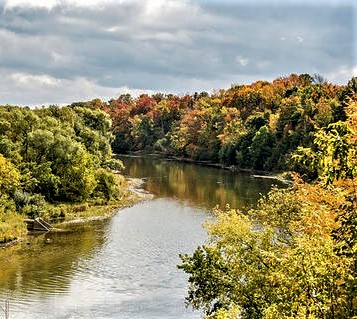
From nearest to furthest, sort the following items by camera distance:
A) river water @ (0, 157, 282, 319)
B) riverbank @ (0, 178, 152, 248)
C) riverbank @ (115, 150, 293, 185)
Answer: river water @ (0, 157, 282, 319) → riverbank @ (0, 178, 152, 248) → riverbank @ (115, 150, 293, 185)

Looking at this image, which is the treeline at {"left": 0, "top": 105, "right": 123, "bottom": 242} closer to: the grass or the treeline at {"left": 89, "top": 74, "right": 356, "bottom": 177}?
the grass

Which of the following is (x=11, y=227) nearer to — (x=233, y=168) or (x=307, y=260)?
(x=307, y=260)

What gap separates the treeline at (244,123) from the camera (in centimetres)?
11112

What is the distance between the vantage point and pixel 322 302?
14.2 metres

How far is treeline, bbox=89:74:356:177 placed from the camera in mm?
111125

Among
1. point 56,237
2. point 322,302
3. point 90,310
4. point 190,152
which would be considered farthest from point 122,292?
point 190,152

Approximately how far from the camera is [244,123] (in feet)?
465

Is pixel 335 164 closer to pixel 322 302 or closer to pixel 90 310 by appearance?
pixel 322 302

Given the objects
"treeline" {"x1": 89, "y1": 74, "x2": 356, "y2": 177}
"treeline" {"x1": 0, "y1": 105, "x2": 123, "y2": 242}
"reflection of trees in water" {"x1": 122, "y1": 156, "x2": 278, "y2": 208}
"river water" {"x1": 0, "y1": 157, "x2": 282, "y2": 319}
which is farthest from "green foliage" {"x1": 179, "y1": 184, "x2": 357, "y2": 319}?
"treeline" {"x1": 89, "y1": 74, "x2": 356, "y2": 177}

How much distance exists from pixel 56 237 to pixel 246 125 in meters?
90.0

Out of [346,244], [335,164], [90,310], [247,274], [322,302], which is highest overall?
[335,164]

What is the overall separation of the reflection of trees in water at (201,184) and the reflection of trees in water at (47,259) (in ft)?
78.0

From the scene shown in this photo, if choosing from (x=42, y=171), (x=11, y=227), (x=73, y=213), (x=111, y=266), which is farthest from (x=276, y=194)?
(x=42, y=171)

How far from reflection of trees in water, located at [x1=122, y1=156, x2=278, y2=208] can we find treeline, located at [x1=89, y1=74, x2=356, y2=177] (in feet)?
28.4
